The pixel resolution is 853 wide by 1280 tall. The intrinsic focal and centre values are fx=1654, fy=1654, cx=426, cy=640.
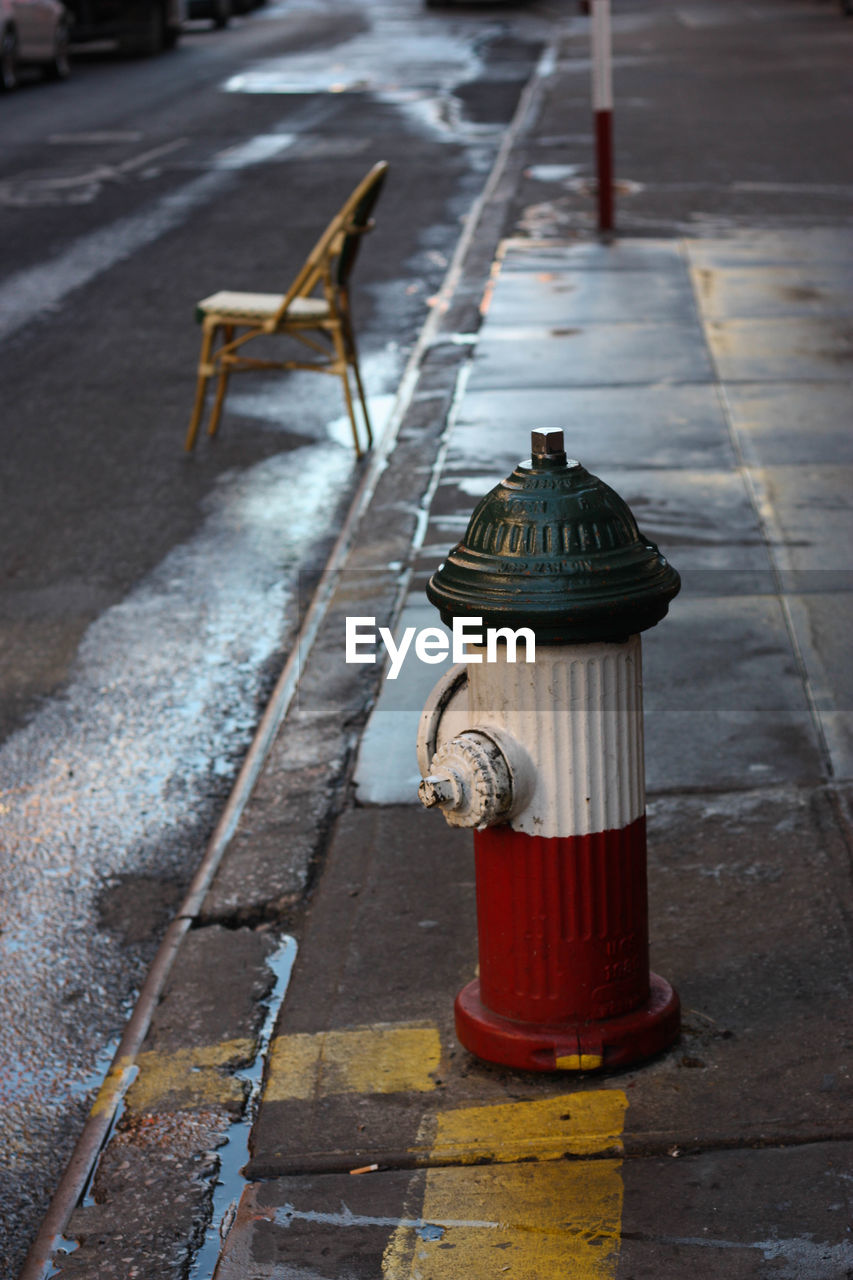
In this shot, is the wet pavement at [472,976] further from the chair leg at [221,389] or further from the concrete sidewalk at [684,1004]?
the chair leg at [221,389]

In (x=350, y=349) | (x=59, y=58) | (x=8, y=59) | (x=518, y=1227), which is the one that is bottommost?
(x=518, y=1227)

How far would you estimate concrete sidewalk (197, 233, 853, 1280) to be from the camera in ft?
9.46

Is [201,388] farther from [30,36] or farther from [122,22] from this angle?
[122,22]

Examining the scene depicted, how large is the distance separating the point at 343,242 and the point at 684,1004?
527 centimetres

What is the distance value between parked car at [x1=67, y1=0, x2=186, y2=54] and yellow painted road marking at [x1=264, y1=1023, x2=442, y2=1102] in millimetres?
33477

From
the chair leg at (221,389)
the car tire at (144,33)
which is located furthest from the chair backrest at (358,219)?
the car tire at (144,33)

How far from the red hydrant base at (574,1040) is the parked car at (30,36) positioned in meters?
26.2

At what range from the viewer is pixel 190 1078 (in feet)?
11.4

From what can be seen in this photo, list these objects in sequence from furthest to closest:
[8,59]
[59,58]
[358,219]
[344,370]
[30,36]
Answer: [59,58]
[30,36]
[8,59]
[344,370]
[358,219]

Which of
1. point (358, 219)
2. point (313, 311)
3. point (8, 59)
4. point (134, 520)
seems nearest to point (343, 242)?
point (358, 219)

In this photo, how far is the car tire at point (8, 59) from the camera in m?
26.9

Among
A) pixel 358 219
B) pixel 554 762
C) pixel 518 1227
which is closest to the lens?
pixel 518 1227

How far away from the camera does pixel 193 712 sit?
216 inches

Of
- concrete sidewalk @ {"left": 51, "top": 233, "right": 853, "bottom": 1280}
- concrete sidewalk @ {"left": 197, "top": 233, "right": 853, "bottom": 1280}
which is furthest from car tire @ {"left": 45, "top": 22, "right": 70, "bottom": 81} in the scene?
concrete sidewalk @ {"left": 51, "top": 233, "right": 853, "bottom": 1280}
